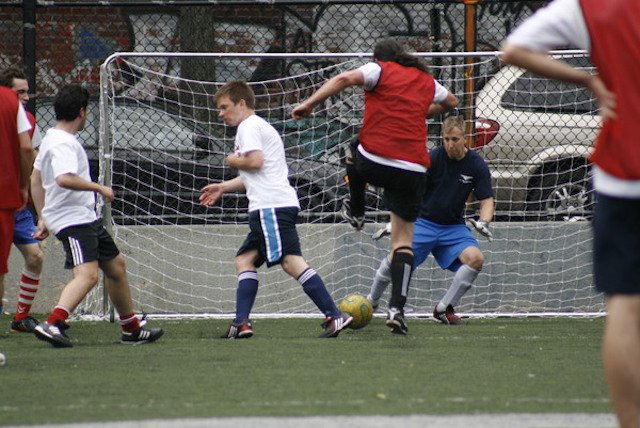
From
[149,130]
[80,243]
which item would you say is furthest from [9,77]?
[80,243]

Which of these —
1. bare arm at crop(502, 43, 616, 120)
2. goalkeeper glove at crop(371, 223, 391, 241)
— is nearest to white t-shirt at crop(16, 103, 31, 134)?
goalkeeper glove at crop(371, 223, 391, 241)

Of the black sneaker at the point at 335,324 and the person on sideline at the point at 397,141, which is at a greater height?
the person on sideline at the point at 397,141

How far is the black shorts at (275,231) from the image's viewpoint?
764 centimetres

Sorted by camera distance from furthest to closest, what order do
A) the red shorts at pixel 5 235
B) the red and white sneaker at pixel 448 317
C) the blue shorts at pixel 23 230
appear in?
the red and white sneaker at pixel 448 317 < the blue shorts at pixel 23 230 < the red shorts at pixel 5 235

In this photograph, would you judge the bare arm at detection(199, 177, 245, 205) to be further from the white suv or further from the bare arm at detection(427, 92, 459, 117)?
the white suv

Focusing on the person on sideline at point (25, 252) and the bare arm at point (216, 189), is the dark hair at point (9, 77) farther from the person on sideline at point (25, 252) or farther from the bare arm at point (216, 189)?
the bare arm at point (216, 189)

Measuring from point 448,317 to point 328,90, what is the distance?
255 cm

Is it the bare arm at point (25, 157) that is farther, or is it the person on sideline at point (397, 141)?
the person on sideline at point (397, 141)

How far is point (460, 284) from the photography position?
9070mm

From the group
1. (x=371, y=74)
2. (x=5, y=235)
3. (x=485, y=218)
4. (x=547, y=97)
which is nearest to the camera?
(x=5, y=235)

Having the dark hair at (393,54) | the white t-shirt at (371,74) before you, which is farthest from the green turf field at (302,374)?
the dark hair at (393,54)

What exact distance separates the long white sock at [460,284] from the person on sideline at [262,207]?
1492mm

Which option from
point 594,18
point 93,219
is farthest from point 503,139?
point 594,18

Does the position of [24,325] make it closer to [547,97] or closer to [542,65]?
[547,97]
